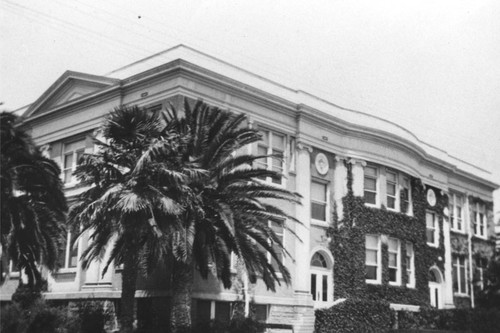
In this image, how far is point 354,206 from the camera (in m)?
37.1

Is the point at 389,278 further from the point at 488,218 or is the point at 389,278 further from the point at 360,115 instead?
the point at 488,218

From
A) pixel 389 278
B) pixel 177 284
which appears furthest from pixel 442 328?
pixel 177 284

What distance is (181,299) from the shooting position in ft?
74.3

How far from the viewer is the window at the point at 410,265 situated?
3997 centimetres

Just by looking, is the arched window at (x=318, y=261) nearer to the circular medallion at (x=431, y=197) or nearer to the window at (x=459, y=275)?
the circular medallion at (x=431, y=197)

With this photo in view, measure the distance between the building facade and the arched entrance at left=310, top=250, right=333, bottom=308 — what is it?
2.2 inches

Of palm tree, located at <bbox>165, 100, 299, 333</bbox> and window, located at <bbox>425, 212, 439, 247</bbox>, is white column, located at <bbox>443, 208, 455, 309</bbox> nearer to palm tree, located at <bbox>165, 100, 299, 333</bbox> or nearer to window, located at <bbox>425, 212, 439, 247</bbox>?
window, located at <bbox>425, 212, 439, 247</bbox>

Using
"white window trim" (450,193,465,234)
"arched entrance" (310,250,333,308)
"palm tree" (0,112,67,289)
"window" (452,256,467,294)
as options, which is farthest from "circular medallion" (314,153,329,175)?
"palm tree" (0,112,67,289)

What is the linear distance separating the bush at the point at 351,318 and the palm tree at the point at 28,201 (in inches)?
548

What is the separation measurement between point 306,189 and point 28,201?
15800 mm

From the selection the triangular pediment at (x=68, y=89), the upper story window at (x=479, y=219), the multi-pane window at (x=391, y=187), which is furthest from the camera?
the upper story window at (x=479, y=219)

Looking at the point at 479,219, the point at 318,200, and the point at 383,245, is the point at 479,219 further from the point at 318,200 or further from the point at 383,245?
the point at 318,200

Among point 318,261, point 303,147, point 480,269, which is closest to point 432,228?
point 480,269

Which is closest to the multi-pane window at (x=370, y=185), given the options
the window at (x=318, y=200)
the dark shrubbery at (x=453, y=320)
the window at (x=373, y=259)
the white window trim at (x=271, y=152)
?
the window at (x=373, y=259)
